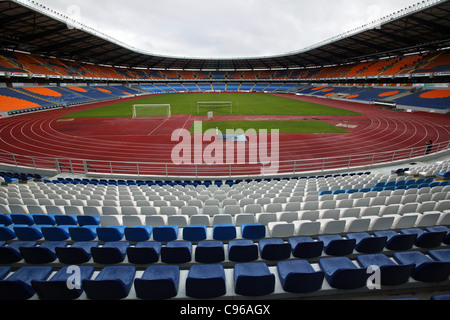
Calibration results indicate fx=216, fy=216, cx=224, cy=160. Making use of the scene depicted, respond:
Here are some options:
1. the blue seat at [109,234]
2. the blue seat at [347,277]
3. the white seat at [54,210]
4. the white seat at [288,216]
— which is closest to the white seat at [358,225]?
the white seat at [288,216]

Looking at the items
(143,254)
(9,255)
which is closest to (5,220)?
(9,255)

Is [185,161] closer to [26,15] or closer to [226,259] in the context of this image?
[226,259]

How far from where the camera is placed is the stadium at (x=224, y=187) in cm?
310

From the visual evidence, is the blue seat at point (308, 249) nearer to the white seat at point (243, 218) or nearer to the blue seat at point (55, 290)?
the white seat at point (243, 218)

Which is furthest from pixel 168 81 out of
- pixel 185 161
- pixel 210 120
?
pixel 185 161

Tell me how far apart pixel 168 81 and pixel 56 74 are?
149 feet

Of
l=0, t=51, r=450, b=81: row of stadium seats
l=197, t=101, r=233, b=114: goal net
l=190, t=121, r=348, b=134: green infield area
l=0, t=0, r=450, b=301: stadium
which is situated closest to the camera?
l=0, t=0, r=450, b=301: stadium

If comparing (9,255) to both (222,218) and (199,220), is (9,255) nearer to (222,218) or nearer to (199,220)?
(199,220)

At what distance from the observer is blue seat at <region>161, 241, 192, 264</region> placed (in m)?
3.47

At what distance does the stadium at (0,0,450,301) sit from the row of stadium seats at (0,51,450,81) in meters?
0.53

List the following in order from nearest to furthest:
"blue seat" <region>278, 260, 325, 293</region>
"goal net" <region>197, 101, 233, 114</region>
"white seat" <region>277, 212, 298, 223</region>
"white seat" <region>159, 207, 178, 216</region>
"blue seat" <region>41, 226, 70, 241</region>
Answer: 1. "blue seat" <region>278, 260, 325, 293</region>
2. "blue seat" <region>41, 226, 70, 241</region>
3. "white seat" <region>277, 212, 298, 223</region>
4. "white seat" <region>159, 207, 178, 216</region>
5. "goal net" <region>197, 101, 233, 114</region>

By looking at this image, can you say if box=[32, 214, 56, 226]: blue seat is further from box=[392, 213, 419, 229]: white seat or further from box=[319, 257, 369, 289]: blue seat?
box=[392, 213, 419, 229]: white seat

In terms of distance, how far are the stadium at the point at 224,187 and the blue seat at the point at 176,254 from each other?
23 mm

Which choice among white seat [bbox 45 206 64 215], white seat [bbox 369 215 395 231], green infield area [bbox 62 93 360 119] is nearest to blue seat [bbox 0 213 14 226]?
white seat [bbox 45 206 64 215]
